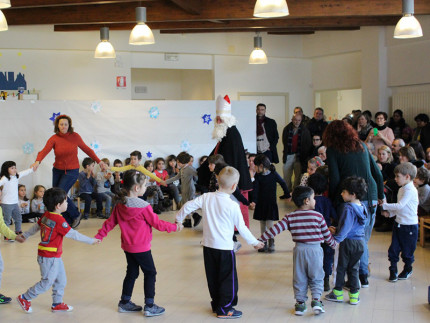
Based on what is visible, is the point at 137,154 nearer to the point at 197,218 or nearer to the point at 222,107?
the point at 197,218

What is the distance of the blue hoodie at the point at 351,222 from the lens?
15.2 feet

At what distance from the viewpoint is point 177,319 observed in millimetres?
4547

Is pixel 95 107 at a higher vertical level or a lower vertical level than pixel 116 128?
higher

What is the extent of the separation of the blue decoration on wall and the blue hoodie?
29.5 feet

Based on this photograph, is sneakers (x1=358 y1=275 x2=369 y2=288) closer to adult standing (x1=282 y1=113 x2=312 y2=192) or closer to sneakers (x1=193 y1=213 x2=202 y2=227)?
sneakers (x1=193 y1=213 x2=202 y2=227)

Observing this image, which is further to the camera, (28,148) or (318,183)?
(28,148)

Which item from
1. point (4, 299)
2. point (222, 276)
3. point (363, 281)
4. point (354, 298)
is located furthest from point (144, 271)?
point (363, 281)

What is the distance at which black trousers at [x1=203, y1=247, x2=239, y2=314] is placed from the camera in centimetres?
446

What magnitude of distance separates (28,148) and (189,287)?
4.92m

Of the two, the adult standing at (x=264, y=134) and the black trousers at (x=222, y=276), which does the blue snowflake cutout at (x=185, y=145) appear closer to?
the adult standing at (x=264, y=134)

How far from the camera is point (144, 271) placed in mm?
4535

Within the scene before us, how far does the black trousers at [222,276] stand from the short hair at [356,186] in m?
1.09

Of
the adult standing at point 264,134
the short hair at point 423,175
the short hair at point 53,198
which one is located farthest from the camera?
the adult standing at point 264,134

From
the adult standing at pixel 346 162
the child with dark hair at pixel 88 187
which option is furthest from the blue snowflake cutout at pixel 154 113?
the adult standing at pixel 346 162
